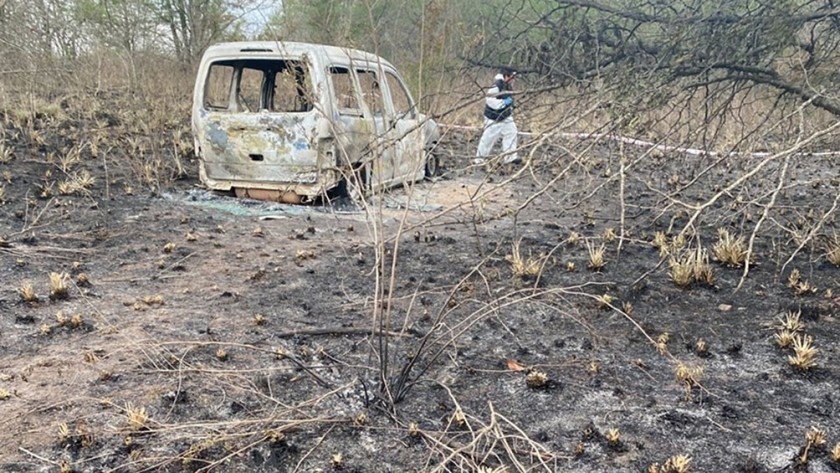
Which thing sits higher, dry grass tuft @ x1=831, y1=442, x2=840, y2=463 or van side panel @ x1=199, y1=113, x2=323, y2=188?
van side panel @ x1=199, y1=113, x2=323, y2=188

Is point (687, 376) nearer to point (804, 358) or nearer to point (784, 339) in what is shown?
point (804, 358)

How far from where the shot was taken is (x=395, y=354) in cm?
349

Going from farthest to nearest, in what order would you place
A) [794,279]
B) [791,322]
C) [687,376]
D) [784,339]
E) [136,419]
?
[794,279]
[791,322]
[784,339]
[687,376]
[136,419]

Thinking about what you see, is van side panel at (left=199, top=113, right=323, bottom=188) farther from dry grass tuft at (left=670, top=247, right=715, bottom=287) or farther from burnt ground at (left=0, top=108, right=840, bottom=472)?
dry grass tuft at (left=670, top=247, right=715, bottom=287)

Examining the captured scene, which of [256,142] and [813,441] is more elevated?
[256,142]

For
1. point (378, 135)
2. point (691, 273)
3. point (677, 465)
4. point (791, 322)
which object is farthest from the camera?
point (691, 273)

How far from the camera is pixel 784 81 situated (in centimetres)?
516

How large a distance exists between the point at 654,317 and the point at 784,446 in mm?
1613

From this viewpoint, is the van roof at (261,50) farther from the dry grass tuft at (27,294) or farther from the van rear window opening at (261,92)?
the dry grass tuft at (27,294)

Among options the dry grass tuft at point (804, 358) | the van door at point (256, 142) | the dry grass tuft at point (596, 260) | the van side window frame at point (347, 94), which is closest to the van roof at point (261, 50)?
the van door at point (256, 142)

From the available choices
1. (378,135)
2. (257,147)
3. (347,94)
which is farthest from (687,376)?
(257,147)

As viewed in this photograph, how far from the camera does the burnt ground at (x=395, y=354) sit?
289 centimetres

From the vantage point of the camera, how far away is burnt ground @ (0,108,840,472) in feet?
9.48

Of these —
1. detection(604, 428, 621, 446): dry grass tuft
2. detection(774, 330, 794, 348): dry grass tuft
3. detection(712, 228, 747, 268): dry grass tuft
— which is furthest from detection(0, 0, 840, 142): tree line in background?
detection(604, 428, 621, 446): dry grass tuft
